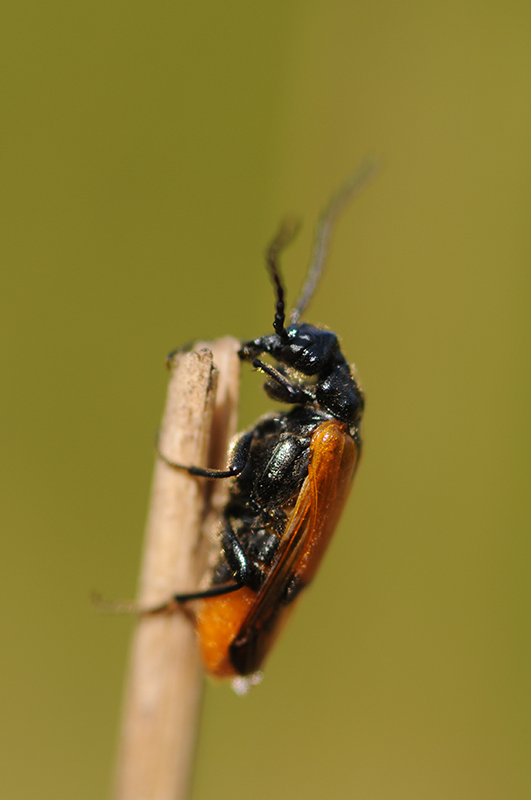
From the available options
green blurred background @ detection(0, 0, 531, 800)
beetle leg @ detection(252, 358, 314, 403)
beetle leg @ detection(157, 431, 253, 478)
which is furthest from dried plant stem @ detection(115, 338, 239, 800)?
green blurred background @ detection(0, 0, 531, 800)

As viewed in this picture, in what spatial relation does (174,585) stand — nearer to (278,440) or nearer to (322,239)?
(278,440)

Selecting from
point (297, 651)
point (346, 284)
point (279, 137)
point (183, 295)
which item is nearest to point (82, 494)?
point (183, 295)

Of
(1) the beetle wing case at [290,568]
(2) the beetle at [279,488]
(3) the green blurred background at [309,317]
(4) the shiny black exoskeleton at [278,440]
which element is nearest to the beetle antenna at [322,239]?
(2) the beetle at [279,488]

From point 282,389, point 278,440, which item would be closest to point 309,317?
point 282,389

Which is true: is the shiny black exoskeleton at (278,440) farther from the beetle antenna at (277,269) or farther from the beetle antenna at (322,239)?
the beetle antenna at (322,239)

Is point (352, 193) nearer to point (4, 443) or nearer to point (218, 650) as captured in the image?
point (218, 650)

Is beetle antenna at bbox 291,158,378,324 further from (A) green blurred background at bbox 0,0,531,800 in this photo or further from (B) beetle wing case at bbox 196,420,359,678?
(A) green blurred background at bbox 0,0,531,800
